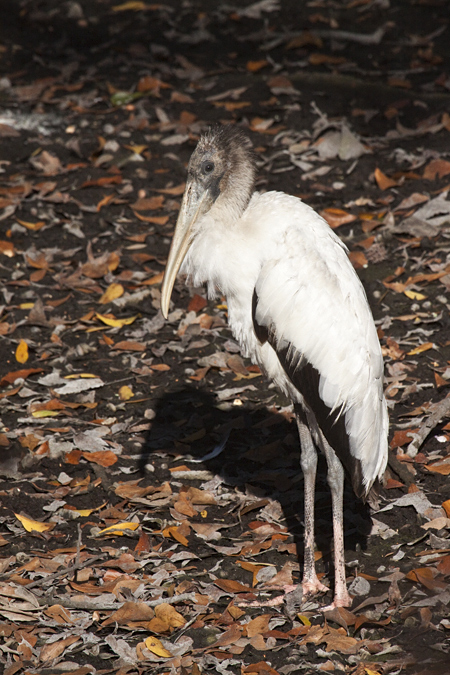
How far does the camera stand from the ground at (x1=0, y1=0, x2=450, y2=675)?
3836mm

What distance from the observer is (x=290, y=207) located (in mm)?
4074

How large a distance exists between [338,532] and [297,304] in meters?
1.14

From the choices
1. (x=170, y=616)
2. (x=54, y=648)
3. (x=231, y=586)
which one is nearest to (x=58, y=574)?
(x=54, y=648)

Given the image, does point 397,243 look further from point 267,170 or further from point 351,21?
point 351,21

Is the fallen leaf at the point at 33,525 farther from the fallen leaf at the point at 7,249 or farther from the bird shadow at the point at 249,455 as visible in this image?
the fallen leaf at the point at 7,249

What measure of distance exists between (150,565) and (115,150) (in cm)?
503

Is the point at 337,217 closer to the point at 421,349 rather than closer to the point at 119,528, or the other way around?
the point at 421,349

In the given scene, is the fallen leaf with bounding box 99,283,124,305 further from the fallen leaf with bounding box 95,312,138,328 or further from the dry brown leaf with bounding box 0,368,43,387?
the dry brown leaf with bounding box 0,368,43,387

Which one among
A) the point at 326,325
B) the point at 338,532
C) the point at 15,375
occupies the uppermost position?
the point at 326,325

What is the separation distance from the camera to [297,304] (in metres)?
3.88

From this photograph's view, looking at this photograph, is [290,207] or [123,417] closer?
[290,207]

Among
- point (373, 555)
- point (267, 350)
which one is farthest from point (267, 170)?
point (373, 555)

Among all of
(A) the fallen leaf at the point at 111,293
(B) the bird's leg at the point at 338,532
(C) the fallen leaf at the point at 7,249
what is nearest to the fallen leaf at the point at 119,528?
(B) the bird's leg at the point at 338,532

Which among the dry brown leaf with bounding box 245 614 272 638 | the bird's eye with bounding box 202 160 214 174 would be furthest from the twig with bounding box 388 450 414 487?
the bird's eye with bounding box 202 160 214 174
